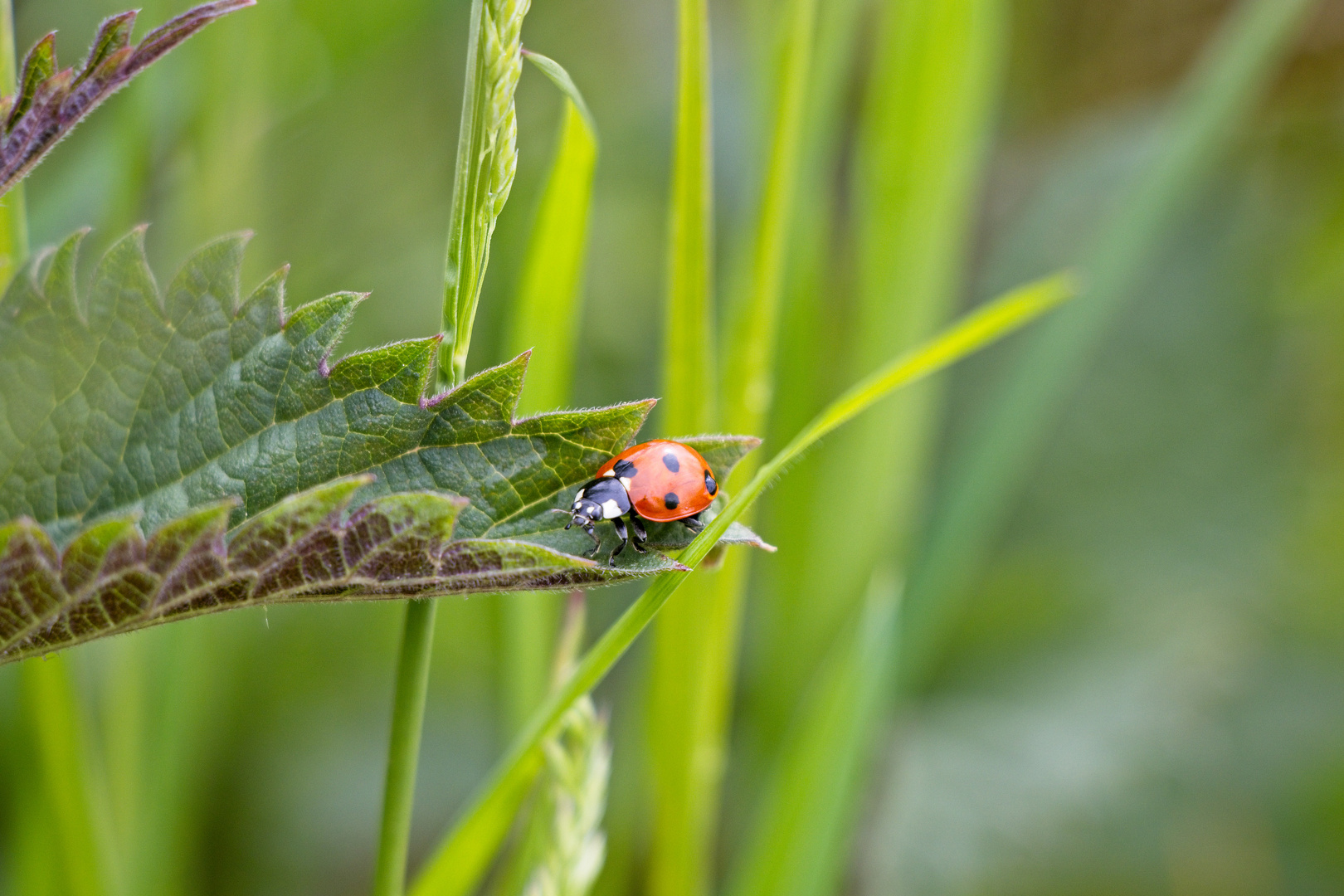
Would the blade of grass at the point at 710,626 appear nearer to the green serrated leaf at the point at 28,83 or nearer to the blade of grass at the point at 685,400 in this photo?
the blade of grass at the point at 685,400

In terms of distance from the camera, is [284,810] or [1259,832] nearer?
[284,810]

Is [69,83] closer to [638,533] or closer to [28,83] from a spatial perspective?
[28,83]

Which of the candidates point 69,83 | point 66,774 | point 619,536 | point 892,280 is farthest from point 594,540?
point 892,280

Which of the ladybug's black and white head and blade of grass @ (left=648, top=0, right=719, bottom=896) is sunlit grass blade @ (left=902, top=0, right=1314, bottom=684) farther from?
the ladybug's black and white head

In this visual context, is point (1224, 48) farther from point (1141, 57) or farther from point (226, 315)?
point (226, 315)

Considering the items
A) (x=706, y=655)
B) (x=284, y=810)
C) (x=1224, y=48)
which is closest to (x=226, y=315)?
(x=706, y=655)

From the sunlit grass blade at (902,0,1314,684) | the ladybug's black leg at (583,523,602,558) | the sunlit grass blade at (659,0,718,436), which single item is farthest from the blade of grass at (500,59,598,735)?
the sunlit grass blade at (902,0,1314,684)

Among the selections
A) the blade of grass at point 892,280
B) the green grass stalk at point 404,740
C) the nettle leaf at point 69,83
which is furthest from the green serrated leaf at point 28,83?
the blade of grass at point 892,280

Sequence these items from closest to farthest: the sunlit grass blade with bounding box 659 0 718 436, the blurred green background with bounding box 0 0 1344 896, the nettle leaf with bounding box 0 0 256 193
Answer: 1. the nettle leaf with bounding box 0 0 256 193
2. the sunlit grass blade with bounding box 659 0 718 436
3. the blurred green background with bounding box 0 0 1344 896
